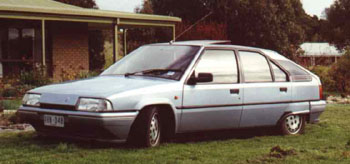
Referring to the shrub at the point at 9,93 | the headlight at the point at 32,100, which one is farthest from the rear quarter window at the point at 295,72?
the shrub at the point at 9,93

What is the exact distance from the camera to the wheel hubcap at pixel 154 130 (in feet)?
24.7

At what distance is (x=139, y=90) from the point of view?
7301mm

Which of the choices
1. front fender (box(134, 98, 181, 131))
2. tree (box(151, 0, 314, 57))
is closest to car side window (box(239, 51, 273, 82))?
front fender (box(134, 98, 181, 131))

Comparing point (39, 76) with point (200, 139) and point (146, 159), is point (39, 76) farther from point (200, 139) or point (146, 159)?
point (146, 159)

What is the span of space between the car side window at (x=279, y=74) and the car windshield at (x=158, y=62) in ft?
4.71

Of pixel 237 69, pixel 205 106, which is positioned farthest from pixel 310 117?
pixel 205 106

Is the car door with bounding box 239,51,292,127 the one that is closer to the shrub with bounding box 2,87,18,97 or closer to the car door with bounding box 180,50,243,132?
the car door with bounding box 180,50,243,132

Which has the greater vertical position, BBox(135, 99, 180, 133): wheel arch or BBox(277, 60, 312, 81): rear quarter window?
BBox(277, 60, 312, 81): rear quarter window

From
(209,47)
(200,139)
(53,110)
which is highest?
(209,47)

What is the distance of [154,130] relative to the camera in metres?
7.60

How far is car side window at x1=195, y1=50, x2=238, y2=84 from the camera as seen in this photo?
827 cm

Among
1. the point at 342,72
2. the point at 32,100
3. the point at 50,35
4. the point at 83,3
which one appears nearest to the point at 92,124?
the point at 32,100

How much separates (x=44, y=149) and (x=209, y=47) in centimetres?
262

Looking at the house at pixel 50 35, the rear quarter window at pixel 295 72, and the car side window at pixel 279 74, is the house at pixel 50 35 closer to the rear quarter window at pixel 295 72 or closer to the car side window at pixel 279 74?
the rear quarter window at pixel 295 72
